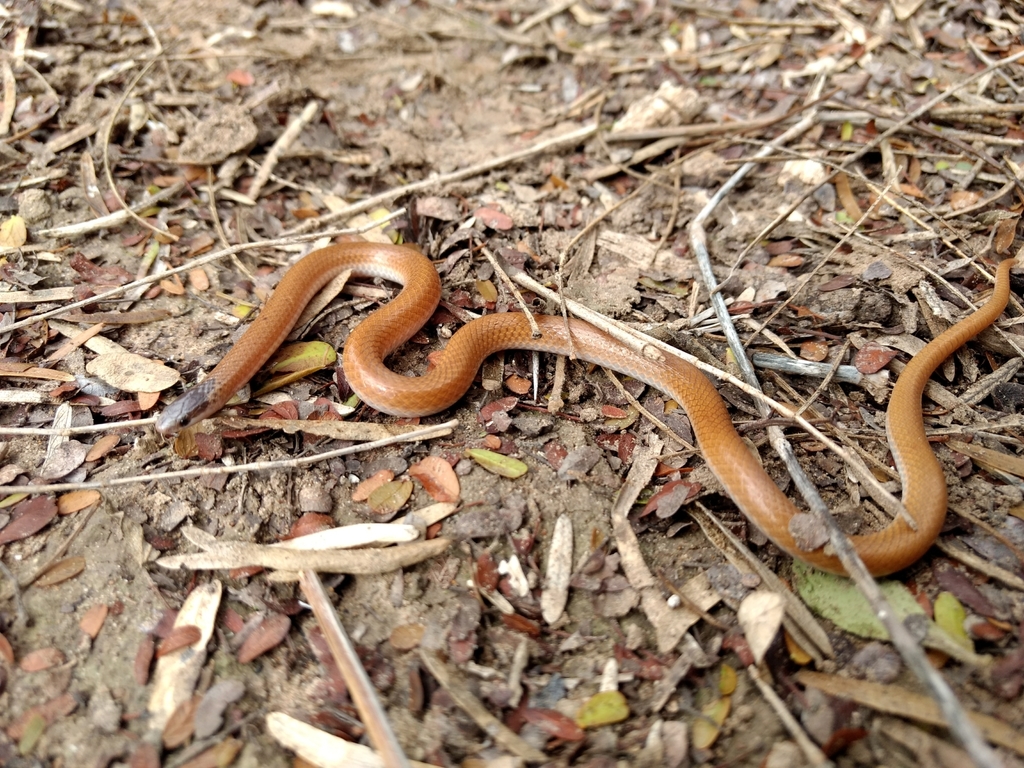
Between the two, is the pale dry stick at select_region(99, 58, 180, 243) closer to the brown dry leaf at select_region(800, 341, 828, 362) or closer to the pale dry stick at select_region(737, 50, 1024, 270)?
the pale dry stick at select_region(737, 50, 1024, 270)

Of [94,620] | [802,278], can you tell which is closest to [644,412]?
[802,278]

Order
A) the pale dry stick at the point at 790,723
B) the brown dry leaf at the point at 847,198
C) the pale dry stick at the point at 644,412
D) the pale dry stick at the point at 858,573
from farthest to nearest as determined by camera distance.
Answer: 1. the brown dry leaf at the point at 847,198
2. the pale dry stick at the point at 644,412
3. the pale dry stick at the point at 790,723
4. the pale dry stick at the point at 858,573

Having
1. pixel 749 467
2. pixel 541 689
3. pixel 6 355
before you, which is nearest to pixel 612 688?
pixel 541 689

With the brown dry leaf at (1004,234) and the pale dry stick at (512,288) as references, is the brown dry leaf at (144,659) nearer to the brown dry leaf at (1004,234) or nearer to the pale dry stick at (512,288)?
the pale dry stick at (512,288)

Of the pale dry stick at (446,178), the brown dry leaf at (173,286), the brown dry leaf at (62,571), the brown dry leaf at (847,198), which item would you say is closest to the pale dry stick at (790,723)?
the brown dry leaf at (62,571)

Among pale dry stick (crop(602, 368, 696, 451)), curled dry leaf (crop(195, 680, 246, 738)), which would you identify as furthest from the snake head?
pale dry stick (crop(602, 368, 696, 451))

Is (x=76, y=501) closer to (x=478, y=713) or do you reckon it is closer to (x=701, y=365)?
(x=478, y=713)
